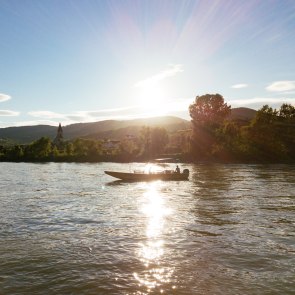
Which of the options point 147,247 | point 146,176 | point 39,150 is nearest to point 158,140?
point 39,150

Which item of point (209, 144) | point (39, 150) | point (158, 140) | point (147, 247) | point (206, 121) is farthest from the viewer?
point (39, 150)

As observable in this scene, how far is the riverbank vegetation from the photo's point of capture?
480 ft

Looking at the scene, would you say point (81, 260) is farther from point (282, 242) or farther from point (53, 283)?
point (282, 242)

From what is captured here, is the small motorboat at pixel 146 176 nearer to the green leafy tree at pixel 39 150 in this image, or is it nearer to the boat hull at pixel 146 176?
the boat hull at pixel 146 176

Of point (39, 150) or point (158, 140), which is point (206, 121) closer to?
point (158, 140)

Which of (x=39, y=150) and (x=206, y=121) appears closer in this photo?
(x=206, y=121)

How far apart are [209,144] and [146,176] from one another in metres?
88.2

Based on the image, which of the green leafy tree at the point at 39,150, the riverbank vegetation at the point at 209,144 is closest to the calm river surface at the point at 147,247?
the riverbank vegetation at the point at 209,144

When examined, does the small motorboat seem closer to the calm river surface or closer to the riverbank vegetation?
the calm river surface

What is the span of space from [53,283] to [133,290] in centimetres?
386

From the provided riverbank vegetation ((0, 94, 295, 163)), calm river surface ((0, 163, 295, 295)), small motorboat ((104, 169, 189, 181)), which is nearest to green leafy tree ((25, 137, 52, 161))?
riverbank vegetation ((0, 94, 295, 163))

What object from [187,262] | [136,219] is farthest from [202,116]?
[187,262]

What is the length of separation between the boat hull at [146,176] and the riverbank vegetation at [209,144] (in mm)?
75210

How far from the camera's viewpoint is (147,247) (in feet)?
73.5
